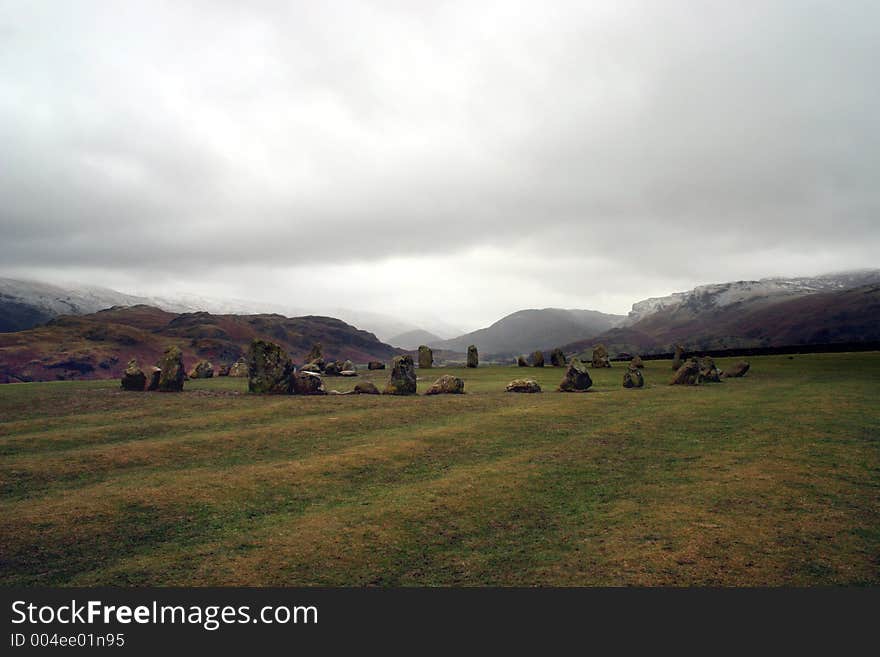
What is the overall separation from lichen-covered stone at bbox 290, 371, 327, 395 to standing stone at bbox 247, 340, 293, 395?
1.58 feet

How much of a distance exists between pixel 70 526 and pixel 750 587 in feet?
44.3

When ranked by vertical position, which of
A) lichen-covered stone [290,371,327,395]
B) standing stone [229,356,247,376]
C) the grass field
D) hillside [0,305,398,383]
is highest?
hillside [0,305,398,383]

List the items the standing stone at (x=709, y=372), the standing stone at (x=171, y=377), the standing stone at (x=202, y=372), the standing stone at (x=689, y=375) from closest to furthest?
1. the standing stone at (x=171, y=377)
2. the standing stone at (x=689, y=375)
3. the standing stone at (x=709, y=372)
4. the standing stone at (x=202, y=372)

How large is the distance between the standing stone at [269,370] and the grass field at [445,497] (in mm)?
8426

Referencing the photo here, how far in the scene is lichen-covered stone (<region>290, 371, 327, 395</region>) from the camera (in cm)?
3419

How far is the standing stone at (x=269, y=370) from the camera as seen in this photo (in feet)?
111

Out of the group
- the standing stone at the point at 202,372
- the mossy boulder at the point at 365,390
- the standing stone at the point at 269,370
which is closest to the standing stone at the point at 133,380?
the standing stone at the point at 269,370

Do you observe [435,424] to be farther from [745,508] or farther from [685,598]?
[685,598]

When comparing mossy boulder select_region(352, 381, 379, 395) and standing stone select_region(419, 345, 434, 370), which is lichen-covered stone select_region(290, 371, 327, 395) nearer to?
mossy boulder select_region(352, 381, 379, 395)

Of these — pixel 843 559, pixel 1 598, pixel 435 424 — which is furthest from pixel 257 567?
pixel 435 424

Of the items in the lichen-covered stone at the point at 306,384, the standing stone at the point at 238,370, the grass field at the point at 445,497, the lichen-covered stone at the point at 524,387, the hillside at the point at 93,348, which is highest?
the hillside at the point at 93,348

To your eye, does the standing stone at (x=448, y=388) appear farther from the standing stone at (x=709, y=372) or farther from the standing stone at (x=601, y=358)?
the standing stone at (x=601, y=358)

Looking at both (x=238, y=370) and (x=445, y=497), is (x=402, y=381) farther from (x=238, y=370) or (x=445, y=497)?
(x=238, y=370)

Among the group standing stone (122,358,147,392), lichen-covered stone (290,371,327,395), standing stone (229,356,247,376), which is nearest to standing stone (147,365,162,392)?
standing stone (122,358,147,392)
